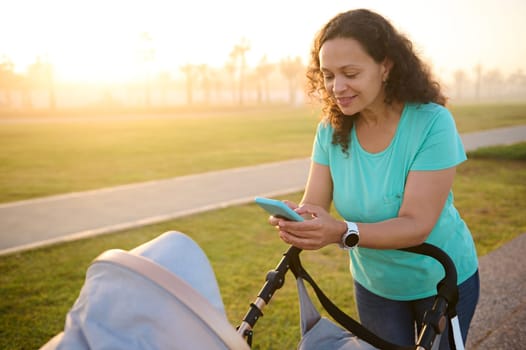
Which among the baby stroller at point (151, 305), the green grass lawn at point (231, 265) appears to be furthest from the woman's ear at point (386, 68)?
the green grass lawn at point (231, 265)

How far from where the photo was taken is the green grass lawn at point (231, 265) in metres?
3.72

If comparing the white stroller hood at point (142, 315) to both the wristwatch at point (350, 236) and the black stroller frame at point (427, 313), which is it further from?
A: the wristwatch at point (350, 236)

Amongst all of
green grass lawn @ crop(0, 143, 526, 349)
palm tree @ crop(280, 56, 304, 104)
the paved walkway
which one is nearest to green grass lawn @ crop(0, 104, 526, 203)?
the paved walkway

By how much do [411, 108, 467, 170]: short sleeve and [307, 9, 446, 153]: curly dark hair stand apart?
189 millimetres

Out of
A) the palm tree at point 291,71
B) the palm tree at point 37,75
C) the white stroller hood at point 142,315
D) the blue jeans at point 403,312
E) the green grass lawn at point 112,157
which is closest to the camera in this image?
the white stroller hood at point 142,315

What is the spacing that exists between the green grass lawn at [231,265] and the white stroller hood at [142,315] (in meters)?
2.30

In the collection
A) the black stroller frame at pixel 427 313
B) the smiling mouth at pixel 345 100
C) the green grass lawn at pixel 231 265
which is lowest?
the green grass lawn at pixel 231 265

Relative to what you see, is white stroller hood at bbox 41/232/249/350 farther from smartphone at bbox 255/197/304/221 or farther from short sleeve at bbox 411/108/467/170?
short sleeve at bbox 411/108/467/170

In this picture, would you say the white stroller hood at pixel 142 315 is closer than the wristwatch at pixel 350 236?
Yes

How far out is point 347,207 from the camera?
211 centimetres

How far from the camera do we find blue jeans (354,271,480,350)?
2.11m

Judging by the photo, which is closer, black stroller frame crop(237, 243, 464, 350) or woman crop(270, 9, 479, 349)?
black stroller frame crop(237, 243, 464, 350)

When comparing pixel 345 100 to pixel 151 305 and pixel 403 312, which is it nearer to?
pixel 403 312

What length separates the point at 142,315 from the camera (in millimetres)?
1232
